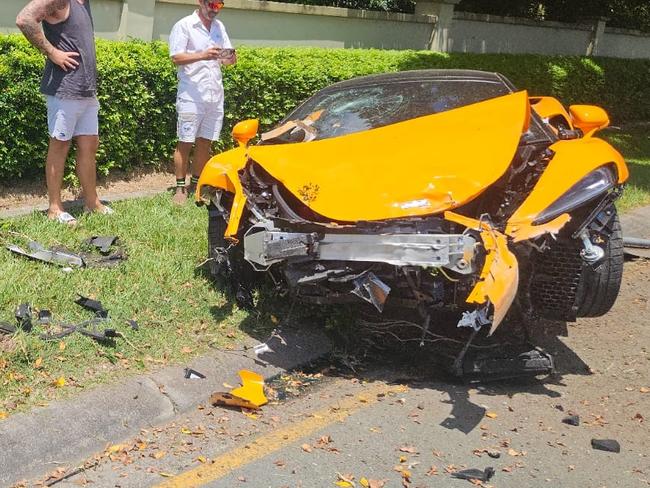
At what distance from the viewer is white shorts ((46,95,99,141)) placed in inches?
263

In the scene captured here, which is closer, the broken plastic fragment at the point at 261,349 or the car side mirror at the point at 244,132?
the broken plastic fragment at the point at 261,349

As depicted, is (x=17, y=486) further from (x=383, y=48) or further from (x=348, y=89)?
(x=383, y=48)

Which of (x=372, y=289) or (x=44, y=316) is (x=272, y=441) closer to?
(x=372, y=289)

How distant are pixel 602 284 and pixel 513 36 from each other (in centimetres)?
1361

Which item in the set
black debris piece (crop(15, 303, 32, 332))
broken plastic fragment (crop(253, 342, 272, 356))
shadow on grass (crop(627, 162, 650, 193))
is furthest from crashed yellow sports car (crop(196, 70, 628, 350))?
shadow on grass (crop(627, 162, 650, 193))

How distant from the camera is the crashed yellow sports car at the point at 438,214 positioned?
427cm

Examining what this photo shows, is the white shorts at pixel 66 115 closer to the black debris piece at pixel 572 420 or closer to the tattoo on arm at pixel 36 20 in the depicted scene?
the tattoo on arm at pixel 36 20

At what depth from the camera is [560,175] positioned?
4.56 meters

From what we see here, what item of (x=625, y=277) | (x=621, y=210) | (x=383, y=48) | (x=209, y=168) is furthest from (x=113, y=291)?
(x=383, y=48)

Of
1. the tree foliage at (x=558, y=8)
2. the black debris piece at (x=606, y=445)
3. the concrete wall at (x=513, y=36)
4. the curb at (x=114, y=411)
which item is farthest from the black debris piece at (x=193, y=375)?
the tree foliage at (x=558, y=8)

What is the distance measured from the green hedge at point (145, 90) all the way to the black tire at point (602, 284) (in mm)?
5034

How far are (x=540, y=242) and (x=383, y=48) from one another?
1059cm

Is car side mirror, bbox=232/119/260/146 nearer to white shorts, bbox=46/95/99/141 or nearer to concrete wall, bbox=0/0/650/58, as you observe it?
white shorts, bbox=46/95/99/141

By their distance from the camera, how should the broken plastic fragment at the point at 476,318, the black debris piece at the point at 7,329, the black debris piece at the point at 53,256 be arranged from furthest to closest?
the black debris piece at the point at 53,256
the black debris piece at the point at 7,329
the broken plastic fragment at the point at 476,318
